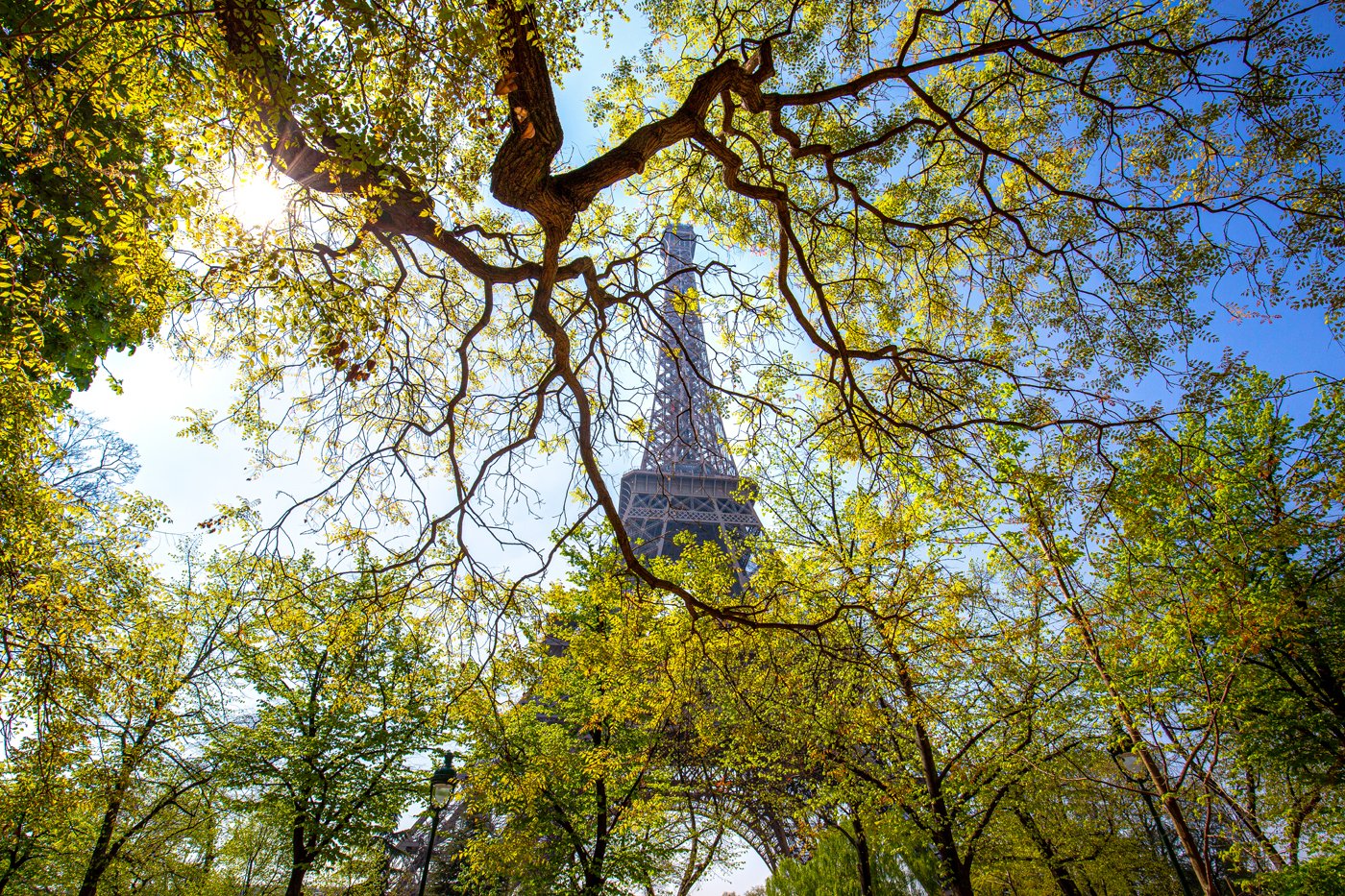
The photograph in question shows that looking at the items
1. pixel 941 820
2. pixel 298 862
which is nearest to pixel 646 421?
pixel 941 820

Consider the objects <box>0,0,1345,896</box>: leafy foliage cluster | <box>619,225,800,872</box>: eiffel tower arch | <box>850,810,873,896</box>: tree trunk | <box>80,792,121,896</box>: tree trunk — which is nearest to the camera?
<box>0,0,1345,896</box>: leafy foliage cluster

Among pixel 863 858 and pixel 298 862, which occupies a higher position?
pixel 298 862

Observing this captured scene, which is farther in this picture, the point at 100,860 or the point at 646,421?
the point at 100,860

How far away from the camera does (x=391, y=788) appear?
1202cm

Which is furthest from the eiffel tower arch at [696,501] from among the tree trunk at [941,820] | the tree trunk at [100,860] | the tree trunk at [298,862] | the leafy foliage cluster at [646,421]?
the tree trunk at [100,860]

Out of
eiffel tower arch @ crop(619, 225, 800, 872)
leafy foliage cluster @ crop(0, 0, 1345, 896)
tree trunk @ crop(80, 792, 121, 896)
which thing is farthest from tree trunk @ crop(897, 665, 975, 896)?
tree trunk @ crop(80, 792, 121, 896)

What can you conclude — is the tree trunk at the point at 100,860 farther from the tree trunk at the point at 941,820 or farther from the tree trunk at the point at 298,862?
the tree trunk at the point at 941,820

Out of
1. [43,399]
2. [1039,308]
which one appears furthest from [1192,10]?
[43,399]

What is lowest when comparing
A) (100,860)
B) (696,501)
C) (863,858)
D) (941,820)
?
(863,858)

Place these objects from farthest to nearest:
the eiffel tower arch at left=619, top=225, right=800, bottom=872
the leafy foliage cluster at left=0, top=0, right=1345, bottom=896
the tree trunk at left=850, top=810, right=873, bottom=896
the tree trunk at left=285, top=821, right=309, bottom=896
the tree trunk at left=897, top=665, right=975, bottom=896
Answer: the tree trunk at left=285, top=821, right=309, bottom=896, the tree trunk at left=850, top=810, right=873, bottom=896, the tree trunk at left=897, top=665, right=975, bottom=896, the eiffel tower arch at left=619, top=225, right=800, bottom=872, the leafy foliage cluster at left=0, top=0, right=1345, bottom=896

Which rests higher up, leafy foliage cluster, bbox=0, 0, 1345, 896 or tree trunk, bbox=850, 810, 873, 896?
leafy foliage cluster, bbox=0, 0, 1345, 896

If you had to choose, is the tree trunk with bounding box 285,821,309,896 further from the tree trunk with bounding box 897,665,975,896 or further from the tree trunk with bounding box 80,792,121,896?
the tree trunk with bounding box 897,665,975,896

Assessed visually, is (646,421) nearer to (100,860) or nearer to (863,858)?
(863,858)

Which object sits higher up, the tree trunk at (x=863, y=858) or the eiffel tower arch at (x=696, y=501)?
the eiffel tower arch at (x=696, y=501)
